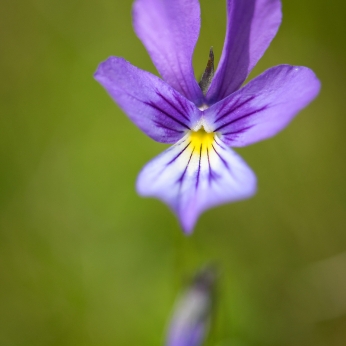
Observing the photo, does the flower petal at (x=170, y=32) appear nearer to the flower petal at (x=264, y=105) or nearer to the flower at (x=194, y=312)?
the flower petal at (x=264, y=105)

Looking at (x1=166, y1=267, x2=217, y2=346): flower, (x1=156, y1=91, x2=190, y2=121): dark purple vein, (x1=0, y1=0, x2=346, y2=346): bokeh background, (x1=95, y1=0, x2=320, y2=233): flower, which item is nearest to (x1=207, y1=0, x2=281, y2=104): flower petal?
(x1=95, y1=0, x2=320, y2=233): flower

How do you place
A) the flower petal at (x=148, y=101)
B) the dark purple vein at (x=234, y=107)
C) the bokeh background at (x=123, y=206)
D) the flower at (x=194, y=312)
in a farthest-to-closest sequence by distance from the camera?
the bokeh background at (x=123, y=206) < the flower at (x=194, y=312) < the dark purple vein at (x=234, y=107) < the flower petal at (x=148, y=101)

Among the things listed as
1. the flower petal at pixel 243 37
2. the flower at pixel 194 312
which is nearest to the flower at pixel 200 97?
the flower petal at pixel 243 37

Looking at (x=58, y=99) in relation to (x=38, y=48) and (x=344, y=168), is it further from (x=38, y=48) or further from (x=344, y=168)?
(x=344, y=168)

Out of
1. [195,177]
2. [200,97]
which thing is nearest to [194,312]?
[195,177]

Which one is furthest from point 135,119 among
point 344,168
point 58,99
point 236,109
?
point 344,168

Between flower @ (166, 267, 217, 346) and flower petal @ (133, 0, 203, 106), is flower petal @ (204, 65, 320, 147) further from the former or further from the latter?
flower @ (166, 267, 217, 346)

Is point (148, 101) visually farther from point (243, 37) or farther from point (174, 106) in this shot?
point (243, 37)
